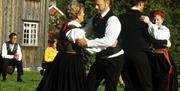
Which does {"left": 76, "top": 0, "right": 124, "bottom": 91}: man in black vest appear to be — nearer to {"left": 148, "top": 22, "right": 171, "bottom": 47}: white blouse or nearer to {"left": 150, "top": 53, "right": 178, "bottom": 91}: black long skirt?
{"left": 148, "top": 22, "right": 171, "bottom": 47}: white blouse

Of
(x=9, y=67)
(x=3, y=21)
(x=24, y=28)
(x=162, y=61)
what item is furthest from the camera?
(x=24, y=28)

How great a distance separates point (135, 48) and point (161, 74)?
113 cm

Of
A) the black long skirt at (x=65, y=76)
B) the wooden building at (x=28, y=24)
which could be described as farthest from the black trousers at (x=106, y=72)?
the wooden building at (x=28, y=24)

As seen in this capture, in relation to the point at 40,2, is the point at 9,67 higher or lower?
lower

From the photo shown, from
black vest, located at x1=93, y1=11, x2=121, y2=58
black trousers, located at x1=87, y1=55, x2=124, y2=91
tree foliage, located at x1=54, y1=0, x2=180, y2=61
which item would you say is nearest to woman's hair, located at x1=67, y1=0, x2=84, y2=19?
black vest, located at x1=93, y1=11, x2=121, y2=58

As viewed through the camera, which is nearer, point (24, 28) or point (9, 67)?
point (9, 67)

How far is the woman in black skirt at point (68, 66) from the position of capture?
28.7ft

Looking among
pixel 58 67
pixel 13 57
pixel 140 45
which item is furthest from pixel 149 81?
pixel 13 57

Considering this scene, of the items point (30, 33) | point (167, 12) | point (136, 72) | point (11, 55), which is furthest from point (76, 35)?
point (167, 12)

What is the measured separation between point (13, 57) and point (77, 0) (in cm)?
1043

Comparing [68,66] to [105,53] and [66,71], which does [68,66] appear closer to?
[66,71]

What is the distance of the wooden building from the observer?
89.6 ft

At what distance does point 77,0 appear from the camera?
9.04m

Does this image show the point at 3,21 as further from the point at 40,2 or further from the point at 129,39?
the point at 129,39
